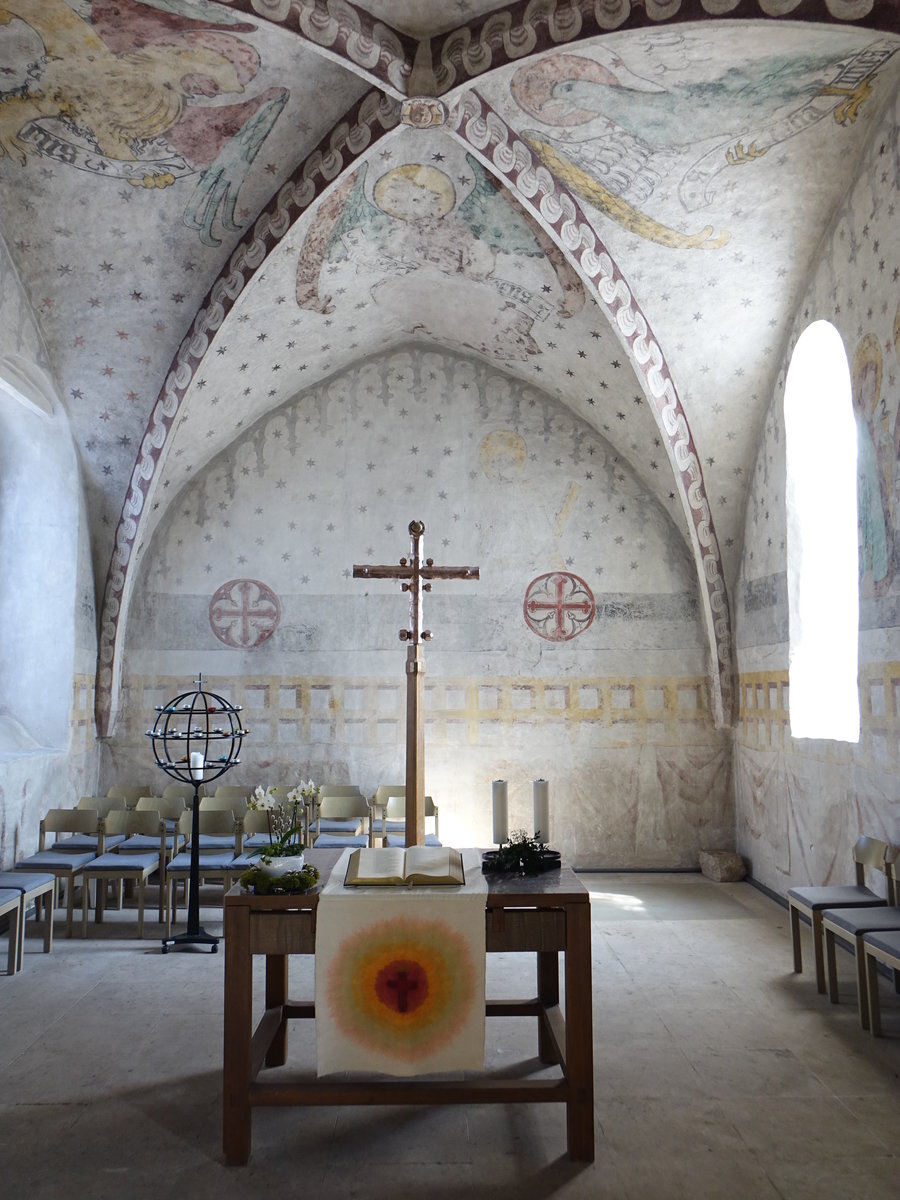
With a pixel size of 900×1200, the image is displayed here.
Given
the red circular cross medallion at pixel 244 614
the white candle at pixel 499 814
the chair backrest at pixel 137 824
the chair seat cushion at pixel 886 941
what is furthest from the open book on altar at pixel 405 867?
the red circular cross medallion at pixel 244 614

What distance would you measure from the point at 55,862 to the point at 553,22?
23.3 feet

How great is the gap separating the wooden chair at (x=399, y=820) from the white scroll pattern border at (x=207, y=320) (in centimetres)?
327

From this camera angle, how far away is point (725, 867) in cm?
978

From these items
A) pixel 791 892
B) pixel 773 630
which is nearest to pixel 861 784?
pixel 791 892

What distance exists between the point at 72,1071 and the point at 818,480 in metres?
7.13

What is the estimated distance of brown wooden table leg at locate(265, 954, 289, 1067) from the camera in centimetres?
491

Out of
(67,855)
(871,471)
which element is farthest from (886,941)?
(67,855)

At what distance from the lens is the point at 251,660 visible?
34.7 ft

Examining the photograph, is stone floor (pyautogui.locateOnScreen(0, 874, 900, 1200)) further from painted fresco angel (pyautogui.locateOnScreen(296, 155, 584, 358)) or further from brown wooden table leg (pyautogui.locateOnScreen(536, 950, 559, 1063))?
painted fresco angel (pyautogui.locateOnScreen(296, 155, 584, 358))

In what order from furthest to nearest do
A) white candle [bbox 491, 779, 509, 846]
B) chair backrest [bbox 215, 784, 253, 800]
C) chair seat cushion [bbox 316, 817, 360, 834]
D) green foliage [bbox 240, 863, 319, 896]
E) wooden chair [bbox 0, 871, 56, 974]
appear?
chair backrest [bbox 215, 784, 253, 800], chair seat cushion [bbox 316, 817, 360, 834], wooden chair [bbox 0, 871, 56, 974], white candle [bbox 491, 779, 509, 846], green foliage [bbox 240, 863, 319, 896]

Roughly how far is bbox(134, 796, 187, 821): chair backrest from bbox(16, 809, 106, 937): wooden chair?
2.15 ft

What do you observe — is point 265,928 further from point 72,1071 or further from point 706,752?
point 706,752

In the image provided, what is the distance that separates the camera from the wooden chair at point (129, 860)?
7656 millimetres

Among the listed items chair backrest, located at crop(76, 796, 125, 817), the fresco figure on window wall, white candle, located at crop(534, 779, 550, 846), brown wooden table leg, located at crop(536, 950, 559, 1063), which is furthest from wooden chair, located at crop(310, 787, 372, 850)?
the fresco figure on window wall
